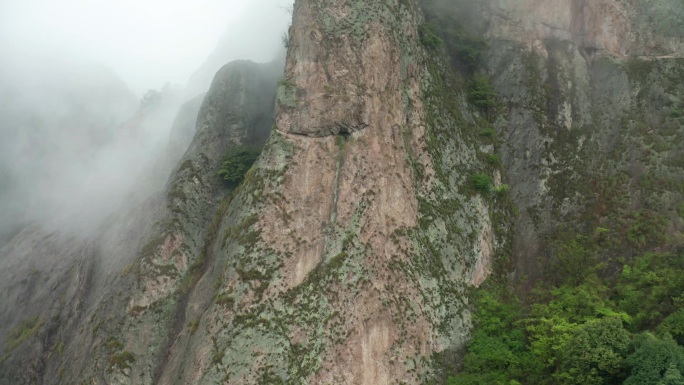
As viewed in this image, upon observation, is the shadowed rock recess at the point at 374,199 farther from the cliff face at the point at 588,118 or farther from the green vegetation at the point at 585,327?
the green vegetation at the point at 585,327

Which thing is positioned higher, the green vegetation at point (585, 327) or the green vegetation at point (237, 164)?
the green vegetation at point (237, 164)

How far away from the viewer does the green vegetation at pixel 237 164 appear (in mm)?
36947

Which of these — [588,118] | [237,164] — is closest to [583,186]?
[588,118]

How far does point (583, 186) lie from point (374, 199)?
13939mm

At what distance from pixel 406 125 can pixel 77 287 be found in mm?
24449

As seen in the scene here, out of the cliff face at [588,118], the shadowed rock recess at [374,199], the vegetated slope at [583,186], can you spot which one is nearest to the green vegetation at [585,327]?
the vegetated slope at [583,186]

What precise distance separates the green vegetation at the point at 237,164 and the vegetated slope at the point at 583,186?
1617 cm

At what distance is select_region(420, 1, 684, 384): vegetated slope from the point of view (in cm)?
2573

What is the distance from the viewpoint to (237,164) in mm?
37281

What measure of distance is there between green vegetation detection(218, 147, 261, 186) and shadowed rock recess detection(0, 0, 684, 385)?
2.55 feet

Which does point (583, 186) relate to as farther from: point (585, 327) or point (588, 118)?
point (585, 327)

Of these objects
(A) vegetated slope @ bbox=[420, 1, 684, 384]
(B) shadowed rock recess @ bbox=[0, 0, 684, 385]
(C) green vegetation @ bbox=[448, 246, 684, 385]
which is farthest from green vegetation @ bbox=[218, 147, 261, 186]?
(C) green vegetation @ bbox=[448, 246, 684, 385]

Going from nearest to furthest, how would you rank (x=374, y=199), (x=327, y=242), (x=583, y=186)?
(x=327, y=242), (x=374, y=199), (x=583, y=186)

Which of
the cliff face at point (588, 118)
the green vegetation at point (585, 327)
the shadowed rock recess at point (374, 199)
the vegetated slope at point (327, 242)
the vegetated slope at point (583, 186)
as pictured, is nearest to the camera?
the green vegetation at point (585, 327)
